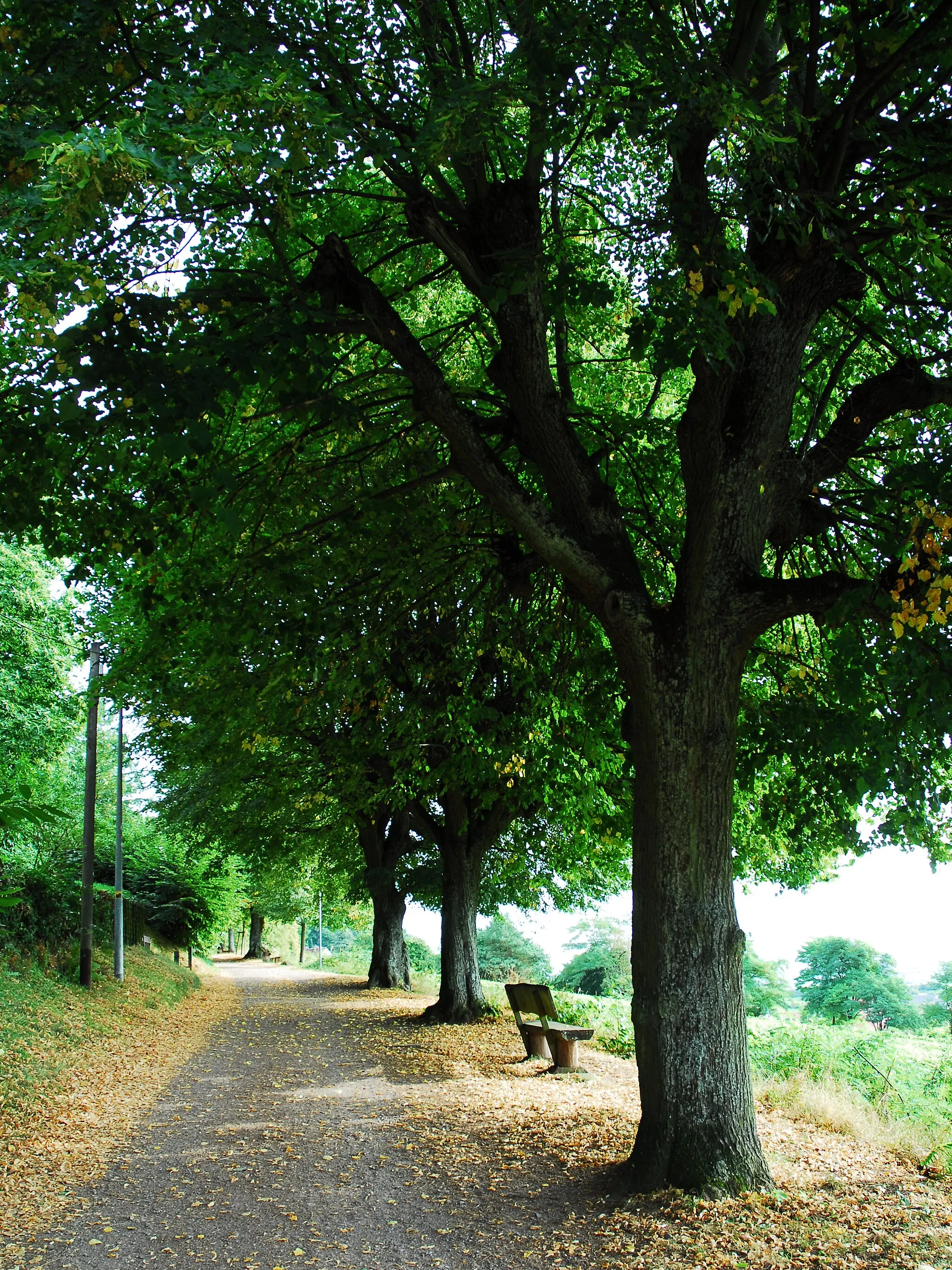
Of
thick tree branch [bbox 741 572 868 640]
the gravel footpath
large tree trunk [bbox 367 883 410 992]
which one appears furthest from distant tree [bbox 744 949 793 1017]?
thick tree branch [bbox 741 572 868 640]

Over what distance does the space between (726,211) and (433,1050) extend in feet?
36.9

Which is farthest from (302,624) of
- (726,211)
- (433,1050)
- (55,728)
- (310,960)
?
(310,960)

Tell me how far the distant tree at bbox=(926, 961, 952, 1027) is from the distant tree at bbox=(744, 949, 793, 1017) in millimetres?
4947

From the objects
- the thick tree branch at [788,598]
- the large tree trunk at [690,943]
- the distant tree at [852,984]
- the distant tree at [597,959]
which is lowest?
the distant tree at [597,959]

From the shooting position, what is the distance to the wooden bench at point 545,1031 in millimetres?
10531

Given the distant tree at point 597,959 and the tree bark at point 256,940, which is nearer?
the distant tree at point 597,959

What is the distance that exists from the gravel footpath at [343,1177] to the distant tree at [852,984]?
13659 mm

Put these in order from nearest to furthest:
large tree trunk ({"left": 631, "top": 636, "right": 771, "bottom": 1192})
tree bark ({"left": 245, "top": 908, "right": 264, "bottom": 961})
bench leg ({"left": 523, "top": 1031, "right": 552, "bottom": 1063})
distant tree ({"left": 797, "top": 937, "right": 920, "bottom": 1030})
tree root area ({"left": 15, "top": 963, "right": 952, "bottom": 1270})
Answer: tree root area ({"left": 15, "top": 963, "right": 952, "bottom": 1270}) → large tree trunk ({"left": 631, "top": 636, "right": 771, "bottom": 1192}) → bench leg ({"left": 523, "top": 1031, "right": 552, "bottom": 1063}) → distant tree ({"left": 797, "top": 937, "right": 920, "bottom": 1030}) → tree bark ({"left": 245, "top": 908, "right": 264, "bottom": 961})

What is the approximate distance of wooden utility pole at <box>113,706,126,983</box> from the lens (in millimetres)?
19266

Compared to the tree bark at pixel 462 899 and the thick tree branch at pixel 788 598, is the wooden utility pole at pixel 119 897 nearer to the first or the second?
the tree bark at pixel 462 899

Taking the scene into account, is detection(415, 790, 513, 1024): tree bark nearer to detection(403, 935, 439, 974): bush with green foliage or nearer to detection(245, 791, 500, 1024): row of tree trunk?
detection(245, 791, 500, 1024): row of tree trunk

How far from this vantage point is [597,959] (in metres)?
32.3

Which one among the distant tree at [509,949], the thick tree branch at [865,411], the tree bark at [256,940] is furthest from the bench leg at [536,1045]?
the tree bark at [256,940]

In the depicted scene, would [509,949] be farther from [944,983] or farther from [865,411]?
[865,411]
